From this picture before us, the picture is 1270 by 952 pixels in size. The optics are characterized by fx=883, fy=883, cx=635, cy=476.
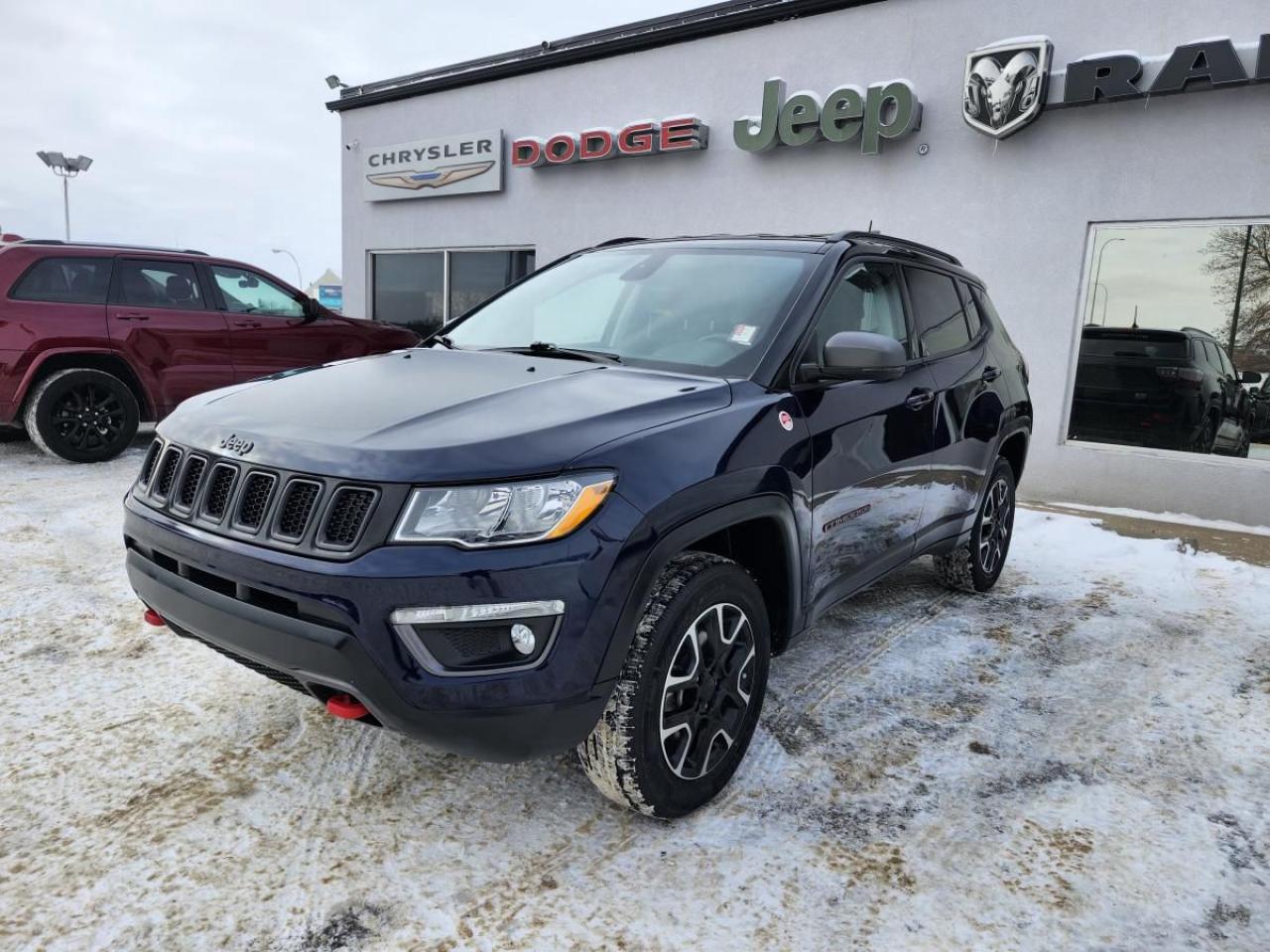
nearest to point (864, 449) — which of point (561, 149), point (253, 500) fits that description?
point (253, 500)

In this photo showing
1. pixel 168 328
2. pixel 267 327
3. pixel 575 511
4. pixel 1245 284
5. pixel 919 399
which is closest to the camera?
pixel 575 511

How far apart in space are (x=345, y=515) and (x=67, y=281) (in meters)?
6.69

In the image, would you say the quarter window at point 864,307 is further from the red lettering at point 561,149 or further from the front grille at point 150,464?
the red lettering at point 561,149

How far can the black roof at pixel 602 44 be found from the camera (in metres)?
8.67

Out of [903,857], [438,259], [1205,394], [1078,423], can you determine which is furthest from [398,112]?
[903,857]

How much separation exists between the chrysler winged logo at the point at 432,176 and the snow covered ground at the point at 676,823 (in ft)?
28.0

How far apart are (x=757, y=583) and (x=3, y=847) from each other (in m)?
2.19

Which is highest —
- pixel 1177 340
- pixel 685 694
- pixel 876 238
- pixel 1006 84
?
pixel 1006 84

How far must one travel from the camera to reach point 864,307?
11.4 feet

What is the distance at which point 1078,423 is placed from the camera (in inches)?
303

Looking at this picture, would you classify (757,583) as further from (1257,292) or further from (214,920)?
(1257,292)

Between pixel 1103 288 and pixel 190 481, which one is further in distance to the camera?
pixel 1103 288

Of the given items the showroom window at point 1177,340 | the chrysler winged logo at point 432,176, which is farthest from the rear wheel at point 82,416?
the showroom window at point 1177,340

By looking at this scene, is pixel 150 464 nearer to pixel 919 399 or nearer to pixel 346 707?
pixel 346 707
